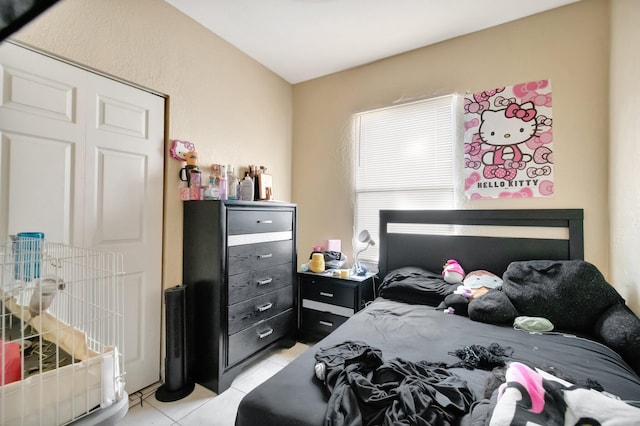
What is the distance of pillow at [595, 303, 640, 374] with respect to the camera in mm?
1306

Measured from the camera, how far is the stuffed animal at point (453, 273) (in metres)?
2.08

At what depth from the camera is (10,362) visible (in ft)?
2.07

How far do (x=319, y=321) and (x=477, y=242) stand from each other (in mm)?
1513

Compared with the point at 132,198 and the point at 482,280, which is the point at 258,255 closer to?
the point at 132,198

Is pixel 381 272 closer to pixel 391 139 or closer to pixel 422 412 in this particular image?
pixel 391 139

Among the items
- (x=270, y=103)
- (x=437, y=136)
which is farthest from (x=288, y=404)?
(x=270, y=103)

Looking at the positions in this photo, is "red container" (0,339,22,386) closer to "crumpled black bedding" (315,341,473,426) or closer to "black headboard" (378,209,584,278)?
"crumpled black bedding" (315,341,473,426)

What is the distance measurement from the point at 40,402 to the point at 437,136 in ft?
8.98

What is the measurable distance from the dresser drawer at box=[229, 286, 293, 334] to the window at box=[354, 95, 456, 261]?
0.88 metres

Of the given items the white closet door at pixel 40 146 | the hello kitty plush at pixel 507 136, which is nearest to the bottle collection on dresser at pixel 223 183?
the white closet door at pixel 40 146

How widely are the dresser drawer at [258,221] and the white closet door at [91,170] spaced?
536 millimetres

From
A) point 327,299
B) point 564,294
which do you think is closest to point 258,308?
point 327,299

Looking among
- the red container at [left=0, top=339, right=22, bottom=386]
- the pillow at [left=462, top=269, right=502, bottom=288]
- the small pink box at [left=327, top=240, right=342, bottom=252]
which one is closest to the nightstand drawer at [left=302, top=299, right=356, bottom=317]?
the small pink box at [left=327, top=240, right=342, bottom=252]

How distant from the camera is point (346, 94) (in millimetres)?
2891
